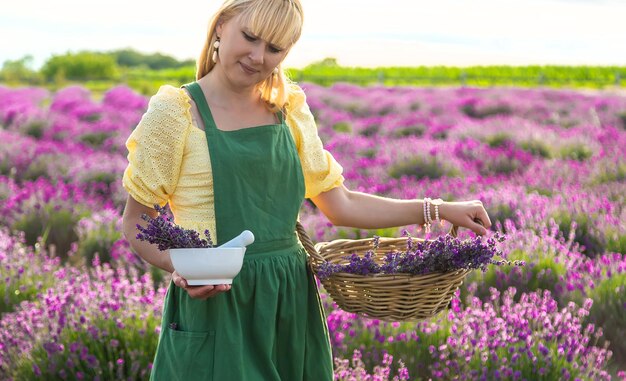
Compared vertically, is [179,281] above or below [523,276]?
above

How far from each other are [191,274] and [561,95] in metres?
20.7

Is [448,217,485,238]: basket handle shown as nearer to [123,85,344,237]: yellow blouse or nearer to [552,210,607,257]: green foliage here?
[123,85,344,237]: yellow blouse

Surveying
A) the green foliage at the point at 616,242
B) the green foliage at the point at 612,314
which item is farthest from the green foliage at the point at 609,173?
the green foliage at the point at 612,314

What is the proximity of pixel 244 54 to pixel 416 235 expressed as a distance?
13.7ft

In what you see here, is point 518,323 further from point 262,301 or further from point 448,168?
point 448,168

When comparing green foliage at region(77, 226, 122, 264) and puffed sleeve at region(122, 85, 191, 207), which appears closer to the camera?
puffed sleeve at region(122, 85, 191, 207)

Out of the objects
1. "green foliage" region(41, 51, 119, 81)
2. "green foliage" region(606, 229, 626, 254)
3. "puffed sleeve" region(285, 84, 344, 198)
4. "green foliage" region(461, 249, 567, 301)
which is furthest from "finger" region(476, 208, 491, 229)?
"green foliage" region(41, 51, 119, 81)

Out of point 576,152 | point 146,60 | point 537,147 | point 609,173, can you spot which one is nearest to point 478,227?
point 609,173

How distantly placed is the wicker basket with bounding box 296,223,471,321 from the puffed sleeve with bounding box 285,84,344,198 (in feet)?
0.70

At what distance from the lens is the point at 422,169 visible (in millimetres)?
9953

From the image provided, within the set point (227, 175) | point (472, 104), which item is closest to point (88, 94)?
point (472, 104)

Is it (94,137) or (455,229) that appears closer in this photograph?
(455,229)

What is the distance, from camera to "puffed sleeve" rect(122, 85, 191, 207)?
2.69m

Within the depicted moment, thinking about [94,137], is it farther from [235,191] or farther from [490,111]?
[235,191]
